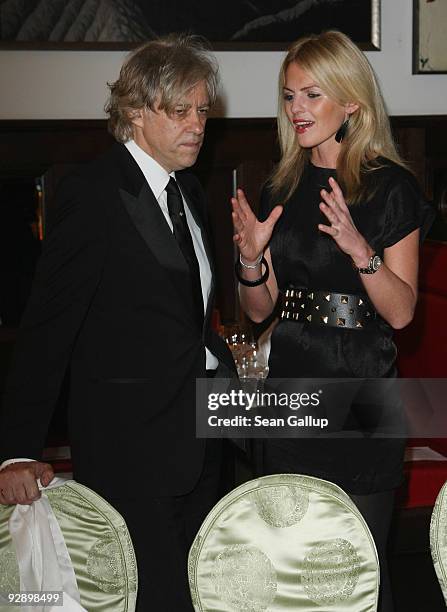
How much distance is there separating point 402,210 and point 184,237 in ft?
1.62

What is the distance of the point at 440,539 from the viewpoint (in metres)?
1.73

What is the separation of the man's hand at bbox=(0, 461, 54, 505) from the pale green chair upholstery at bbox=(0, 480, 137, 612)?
0.03 meters

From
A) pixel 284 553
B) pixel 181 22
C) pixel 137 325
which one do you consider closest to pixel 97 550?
pixel 284 553

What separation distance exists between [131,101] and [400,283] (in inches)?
26.7

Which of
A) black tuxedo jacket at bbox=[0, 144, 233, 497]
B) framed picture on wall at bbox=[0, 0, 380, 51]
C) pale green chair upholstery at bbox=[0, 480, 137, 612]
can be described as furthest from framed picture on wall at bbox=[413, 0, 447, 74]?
pale green chair upholstery at bbox=[0, 480, 137, 612]

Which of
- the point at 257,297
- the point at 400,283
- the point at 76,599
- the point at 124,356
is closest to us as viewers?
the point at 76,599

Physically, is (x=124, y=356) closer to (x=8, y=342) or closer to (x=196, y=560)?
(x=196, y=560)

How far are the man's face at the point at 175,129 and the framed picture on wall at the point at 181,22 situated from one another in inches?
56.2

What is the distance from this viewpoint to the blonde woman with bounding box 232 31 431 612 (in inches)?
84.7

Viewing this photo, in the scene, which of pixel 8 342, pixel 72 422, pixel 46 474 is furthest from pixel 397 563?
pixel 46 474

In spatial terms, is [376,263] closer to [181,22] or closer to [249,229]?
[249,229]

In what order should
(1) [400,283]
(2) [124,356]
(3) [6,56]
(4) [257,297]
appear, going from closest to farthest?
(2) [124,356] → (1) [400,283] → (4) [257,297] → (3) [6,56]

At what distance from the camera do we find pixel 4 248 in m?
3.49

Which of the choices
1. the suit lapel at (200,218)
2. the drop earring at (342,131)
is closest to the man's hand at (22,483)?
the suit lapel at (200,218)
